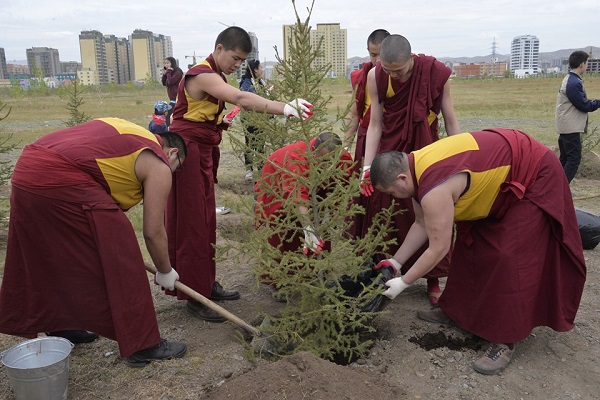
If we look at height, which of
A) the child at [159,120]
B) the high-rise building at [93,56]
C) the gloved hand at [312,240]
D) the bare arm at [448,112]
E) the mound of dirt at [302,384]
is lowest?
the mound of dirt at [302,384]

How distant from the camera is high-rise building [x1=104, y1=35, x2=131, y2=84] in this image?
251 feet

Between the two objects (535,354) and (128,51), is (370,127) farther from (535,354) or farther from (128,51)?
(128,51)

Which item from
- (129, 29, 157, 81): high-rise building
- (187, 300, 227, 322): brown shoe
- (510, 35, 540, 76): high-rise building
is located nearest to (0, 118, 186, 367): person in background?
(187, 300, 227, 322): brown shoe

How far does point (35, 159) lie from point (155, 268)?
1015mm

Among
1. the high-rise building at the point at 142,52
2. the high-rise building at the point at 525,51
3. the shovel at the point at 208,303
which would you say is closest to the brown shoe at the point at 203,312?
the shovel at the point at 208,303

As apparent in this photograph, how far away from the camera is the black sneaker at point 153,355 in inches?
125

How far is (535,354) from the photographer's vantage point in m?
3.31

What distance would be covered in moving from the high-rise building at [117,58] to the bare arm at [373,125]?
77.0m

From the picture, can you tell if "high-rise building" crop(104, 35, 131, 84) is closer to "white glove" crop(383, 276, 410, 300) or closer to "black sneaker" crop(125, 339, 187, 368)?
"black sneaker" crop(125, 339, 187, 368)

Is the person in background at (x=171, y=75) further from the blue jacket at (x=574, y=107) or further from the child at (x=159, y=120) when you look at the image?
the blue jacket at (x=574, y=107)

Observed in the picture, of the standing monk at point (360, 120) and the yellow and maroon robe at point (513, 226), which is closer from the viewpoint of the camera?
the yellow and maroon robe at point (513, 226)

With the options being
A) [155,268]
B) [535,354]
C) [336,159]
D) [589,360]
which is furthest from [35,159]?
[589,360]

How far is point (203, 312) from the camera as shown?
3.87 m

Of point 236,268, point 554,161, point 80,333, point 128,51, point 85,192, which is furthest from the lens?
point 128,51
